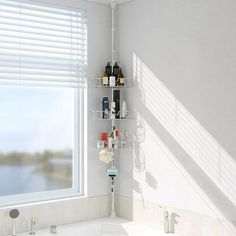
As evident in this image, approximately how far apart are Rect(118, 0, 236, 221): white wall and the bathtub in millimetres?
255

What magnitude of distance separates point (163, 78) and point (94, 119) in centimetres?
79

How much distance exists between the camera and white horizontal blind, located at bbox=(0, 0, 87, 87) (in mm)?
3238

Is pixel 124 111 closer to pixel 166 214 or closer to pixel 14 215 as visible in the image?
pixel 166 214

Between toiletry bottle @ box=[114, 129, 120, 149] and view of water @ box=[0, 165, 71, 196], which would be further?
toiletry bottle @ box=[114, 129, 120, 149]

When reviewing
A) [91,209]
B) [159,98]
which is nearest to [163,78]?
[159,98]

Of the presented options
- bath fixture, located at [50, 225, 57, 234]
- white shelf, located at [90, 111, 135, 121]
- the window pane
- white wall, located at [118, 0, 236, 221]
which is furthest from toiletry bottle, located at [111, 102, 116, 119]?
bath fixture, located at [50, 225, 57, 234]

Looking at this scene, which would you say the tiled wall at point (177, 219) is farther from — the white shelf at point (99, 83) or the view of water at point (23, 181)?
the white shelf at point (99, 83)

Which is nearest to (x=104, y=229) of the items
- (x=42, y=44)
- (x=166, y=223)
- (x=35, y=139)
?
(x=166, y=223)

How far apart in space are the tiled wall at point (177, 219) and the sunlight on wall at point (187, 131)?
0.59ft

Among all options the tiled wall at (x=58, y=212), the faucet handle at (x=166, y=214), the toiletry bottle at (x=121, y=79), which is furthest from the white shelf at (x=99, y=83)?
the faucet handle at (x=166, y=214)

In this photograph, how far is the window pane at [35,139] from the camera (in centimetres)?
336

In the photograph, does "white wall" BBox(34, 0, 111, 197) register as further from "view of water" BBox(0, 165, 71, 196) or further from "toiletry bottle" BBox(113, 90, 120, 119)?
"view of water" BBox(0, 165, 71, 196)

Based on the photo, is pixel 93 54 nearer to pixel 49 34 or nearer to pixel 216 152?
pixel 49 34

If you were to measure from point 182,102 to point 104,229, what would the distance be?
1.33 metres
